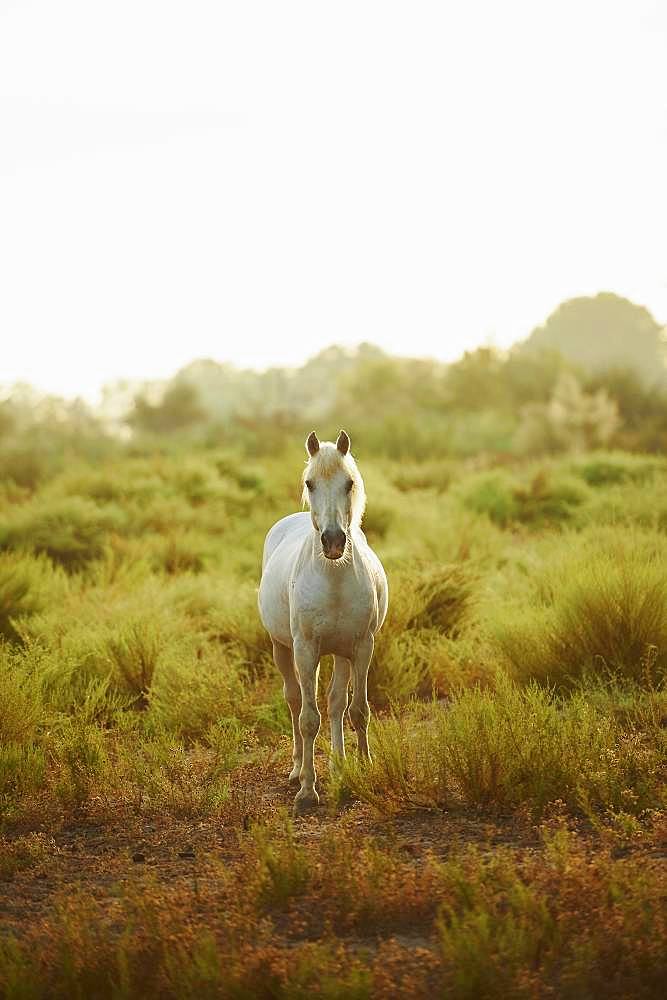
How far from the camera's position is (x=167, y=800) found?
18.7 feet

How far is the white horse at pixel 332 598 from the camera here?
5.39 metres

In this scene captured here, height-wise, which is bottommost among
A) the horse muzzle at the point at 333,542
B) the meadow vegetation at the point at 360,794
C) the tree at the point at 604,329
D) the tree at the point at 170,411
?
the meadow vegetation at the point at 360,794

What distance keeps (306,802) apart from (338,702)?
59 cm

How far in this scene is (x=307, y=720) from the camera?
5754 mm

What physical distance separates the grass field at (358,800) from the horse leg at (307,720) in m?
0.13

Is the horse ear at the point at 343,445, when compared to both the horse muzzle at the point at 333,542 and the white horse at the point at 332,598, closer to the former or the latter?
the white horse at the point at 332,598

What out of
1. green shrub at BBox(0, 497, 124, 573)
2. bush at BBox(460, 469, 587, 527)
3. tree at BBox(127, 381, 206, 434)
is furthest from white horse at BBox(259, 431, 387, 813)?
tree at BBox(127, 381, 206, 434)

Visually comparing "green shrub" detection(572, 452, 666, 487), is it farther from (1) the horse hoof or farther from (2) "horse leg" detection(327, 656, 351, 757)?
(1) the horse hoof

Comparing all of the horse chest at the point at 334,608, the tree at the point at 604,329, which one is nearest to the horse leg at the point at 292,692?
the horse chest at the point at 334,608

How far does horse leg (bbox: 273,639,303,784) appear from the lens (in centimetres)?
625

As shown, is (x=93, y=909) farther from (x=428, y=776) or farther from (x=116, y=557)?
(x=116, y=557)

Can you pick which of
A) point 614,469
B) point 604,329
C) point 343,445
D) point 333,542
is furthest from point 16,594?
point 604,329

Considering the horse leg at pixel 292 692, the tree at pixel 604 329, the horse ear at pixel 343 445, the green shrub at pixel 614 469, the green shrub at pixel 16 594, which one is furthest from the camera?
the tree at pixel 604 329

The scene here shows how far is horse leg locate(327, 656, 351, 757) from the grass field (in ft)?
0.67
